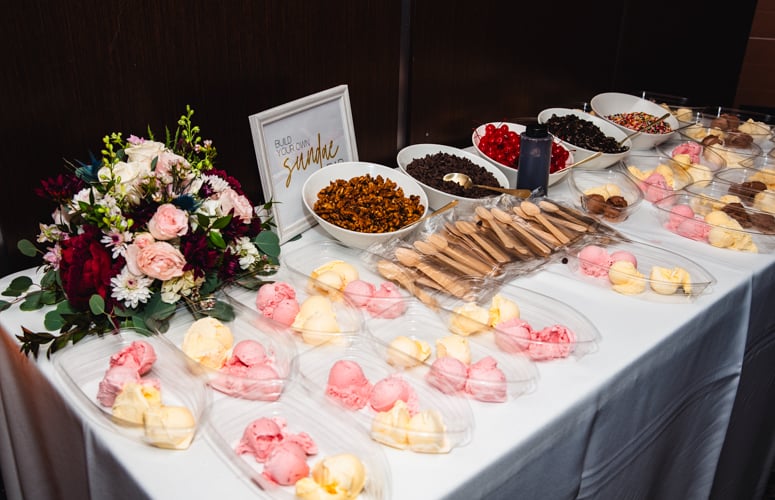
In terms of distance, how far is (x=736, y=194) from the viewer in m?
1.60

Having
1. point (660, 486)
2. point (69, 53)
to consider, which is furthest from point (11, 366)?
point (660, 486)

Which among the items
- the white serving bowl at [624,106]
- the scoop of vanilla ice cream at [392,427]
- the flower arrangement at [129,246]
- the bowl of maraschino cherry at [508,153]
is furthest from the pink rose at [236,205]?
the white serving bowl at [624,106]

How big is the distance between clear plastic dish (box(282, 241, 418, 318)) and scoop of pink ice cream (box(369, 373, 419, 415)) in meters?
0.20

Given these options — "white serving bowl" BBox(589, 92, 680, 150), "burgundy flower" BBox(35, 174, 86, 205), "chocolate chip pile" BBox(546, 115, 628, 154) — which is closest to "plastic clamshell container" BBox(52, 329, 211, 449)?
"burgundy flower" BBox(35, 174, 86, 205)

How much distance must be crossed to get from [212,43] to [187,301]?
50cm

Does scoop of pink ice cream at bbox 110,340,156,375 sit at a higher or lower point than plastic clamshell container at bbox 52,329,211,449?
higher

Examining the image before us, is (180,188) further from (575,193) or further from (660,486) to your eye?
(660,486)

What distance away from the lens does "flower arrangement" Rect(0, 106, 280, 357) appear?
98 cm

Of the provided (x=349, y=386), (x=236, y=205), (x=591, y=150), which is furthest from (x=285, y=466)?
(x=591, y=150)

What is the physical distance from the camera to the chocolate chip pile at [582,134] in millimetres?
1739

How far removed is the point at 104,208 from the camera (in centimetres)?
98

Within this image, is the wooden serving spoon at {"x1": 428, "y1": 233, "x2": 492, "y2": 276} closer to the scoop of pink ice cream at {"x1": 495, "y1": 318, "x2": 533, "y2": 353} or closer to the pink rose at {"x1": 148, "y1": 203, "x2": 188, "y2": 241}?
the scoop of pink ice cream at {"x1": 495, "y1": 318, "x2": 533, "y2": 353}

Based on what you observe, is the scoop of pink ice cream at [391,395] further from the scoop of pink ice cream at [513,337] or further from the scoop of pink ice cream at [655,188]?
the scoop of pink ice cream at [655,188]

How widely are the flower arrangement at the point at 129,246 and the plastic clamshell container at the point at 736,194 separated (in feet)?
3.62
